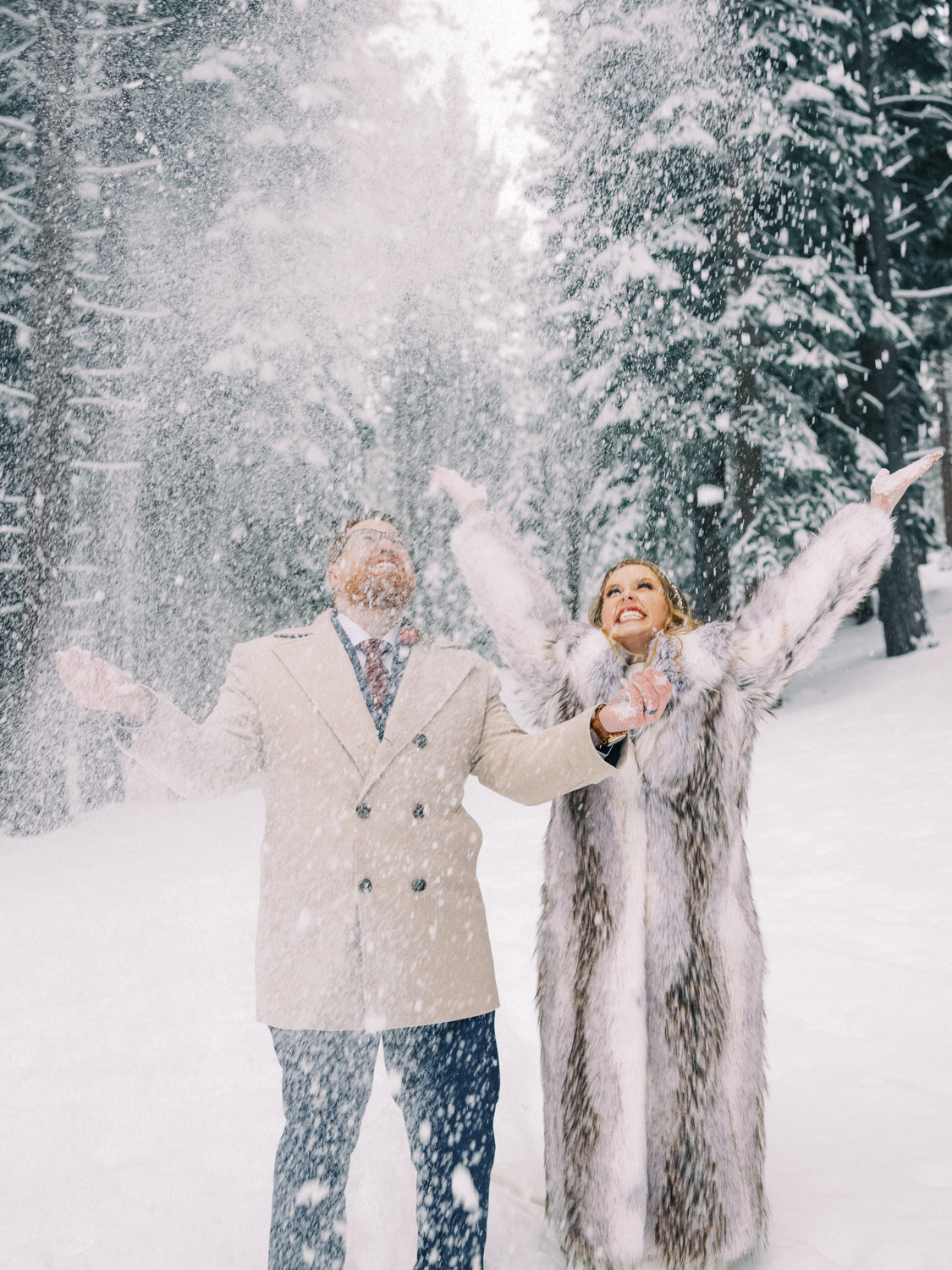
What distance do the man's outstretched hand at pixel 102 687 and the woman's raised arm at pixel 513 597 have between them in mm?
1043

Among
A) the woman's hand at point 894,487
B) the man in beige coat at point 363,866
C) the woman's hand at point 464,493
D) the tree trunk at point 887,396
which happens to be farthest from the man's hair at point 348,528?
the tree trunk at point 887,396

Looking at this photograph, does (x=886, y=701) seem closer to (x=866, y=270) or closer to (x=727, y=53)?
(x=866, y=270)

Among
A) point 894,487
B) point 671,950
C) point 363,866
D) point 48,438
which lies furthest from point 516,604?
point 48,438

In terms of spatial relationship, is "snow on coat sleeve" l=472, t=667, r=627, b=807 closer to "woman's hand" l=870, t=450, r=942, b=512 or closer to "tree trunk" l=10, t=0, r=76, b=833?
"woman's hand" l=870, t=450, r=942, b=512

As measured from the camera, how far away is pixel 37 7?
33.5ft

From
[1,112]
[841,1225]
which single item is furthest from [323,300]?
[841,1225]

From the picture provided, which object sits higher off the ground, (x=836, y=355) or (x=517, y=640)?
(x=836, y=355)

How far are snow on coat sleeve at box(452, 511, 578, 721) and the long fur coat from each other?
0.10 feet

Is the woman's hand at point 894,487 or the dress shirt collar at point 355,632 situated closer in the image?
the dress shirt collar at point 355,632

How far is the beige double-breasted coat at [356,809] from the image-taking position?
7.38ft

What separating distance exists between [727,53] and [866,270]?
13.1ft

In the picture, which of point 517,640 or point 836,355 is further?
point 836,355

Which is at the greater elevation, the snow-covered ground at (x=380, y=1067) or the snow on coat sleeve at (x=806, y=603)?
the snow on coat sleeve at (x=806, y=603)

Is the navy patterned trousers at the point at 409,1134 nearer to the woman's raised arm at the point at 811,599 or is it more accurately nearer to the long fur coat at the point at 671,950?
the long fur coat at the point at 671,950
